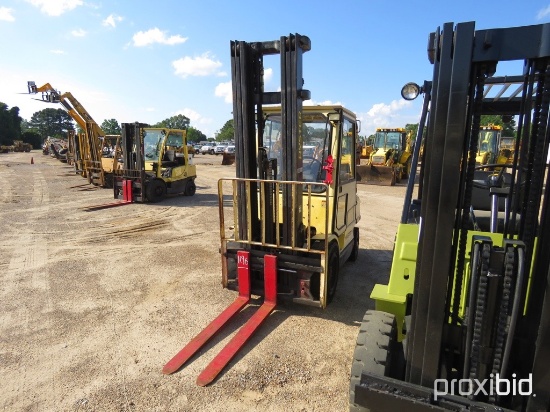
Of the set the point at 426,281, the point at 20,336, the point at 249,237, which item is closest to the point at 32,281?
the point at 20,336

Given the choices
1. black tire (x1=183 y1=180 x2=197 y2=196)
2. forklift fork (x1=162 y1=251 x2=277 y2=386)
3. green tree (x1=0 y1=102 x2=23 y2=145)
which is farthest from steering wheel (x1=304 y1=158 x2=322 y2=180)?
green tree (x1=0 y1=102 x2=23 y2=145)

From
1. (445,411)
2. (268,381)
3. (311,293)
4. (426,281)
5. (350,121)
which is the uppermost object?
(350,121)

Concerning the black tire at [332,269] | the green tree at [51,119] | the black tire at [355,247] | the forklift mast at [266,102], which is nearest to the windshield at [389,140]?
the black tire at [355,247]

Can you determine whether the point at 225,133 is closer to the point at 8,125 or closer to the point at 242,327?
the point at 8,125

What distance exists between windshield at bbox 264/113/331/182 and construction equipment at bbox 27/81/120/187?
10.8 meters

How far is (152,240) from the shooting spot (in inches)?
298

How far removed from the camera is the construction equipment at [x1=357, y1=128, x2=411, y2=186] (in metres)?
17.5

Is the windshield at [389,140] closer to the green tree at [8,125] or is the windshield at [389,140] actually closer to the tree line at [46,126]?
the tree line at [46,126]

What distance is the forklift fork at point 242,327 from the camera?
3225mm

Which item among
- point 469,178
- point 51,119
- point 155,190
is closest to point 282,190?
point 469,178

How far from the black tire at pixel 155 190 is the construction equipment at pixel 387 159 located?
8950 millimetres

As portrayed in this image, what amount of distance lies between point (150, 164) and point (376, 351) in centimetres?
1205

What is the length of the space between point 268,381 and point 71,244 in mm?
5966

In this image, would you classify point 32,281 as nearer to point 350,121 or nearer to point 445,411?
point 350,121
